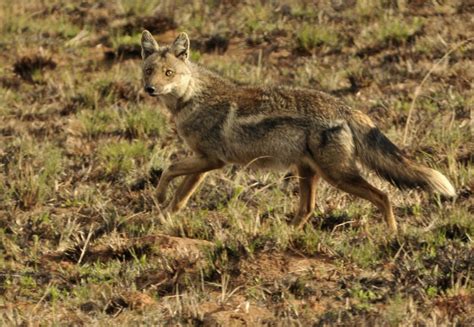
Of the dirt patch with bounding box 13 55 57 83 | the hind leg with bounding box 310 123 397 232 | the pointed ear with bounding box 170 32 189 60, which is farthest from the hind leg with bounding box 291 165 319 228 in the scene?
the dirt patch with bounding box 13 55 57 83

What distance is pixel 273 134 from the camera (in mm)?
8188

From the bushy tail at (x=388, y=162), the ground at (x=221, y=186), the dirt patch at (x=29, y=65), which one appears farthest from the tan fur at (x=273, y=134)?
the dirt patch at (x=29, y=65)

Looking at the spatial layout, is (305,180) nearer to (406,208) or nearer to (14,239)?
(406,208)

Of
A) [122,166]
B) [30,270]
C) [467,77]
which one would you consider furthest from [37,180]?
[467,77]

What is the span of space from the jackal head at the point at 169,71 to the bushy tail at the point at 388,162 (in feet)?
5.29

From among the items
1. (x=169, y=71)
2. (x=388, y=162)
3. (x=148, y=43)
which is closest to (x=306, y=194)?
(x=388, y=162)

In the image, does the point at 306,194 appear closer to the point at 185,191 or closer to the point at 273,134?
the point at 273,134

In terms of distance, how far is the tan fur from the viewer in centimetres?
792

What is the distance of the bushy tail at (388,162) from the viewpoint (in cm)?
783

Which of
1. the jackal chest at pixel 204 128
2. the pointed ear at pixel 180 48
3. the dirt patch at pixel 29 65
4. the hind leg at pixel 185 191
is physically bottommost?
the dirt patch at pixel 29 65

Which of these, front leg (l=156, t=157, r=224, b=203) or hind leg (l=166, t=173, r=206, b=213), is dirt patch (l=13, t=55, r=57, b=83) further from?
front leg (l=156, t=157, r=224, b=203)

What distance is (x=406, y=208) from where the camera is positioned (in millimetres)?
8453

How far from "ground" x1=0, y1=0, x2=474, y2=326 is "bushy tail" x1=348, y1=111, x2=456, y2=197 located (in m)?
0.34

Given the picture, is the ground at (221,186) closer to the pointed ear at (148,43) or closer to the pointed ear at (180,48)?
the pointed ear at (180,48)
